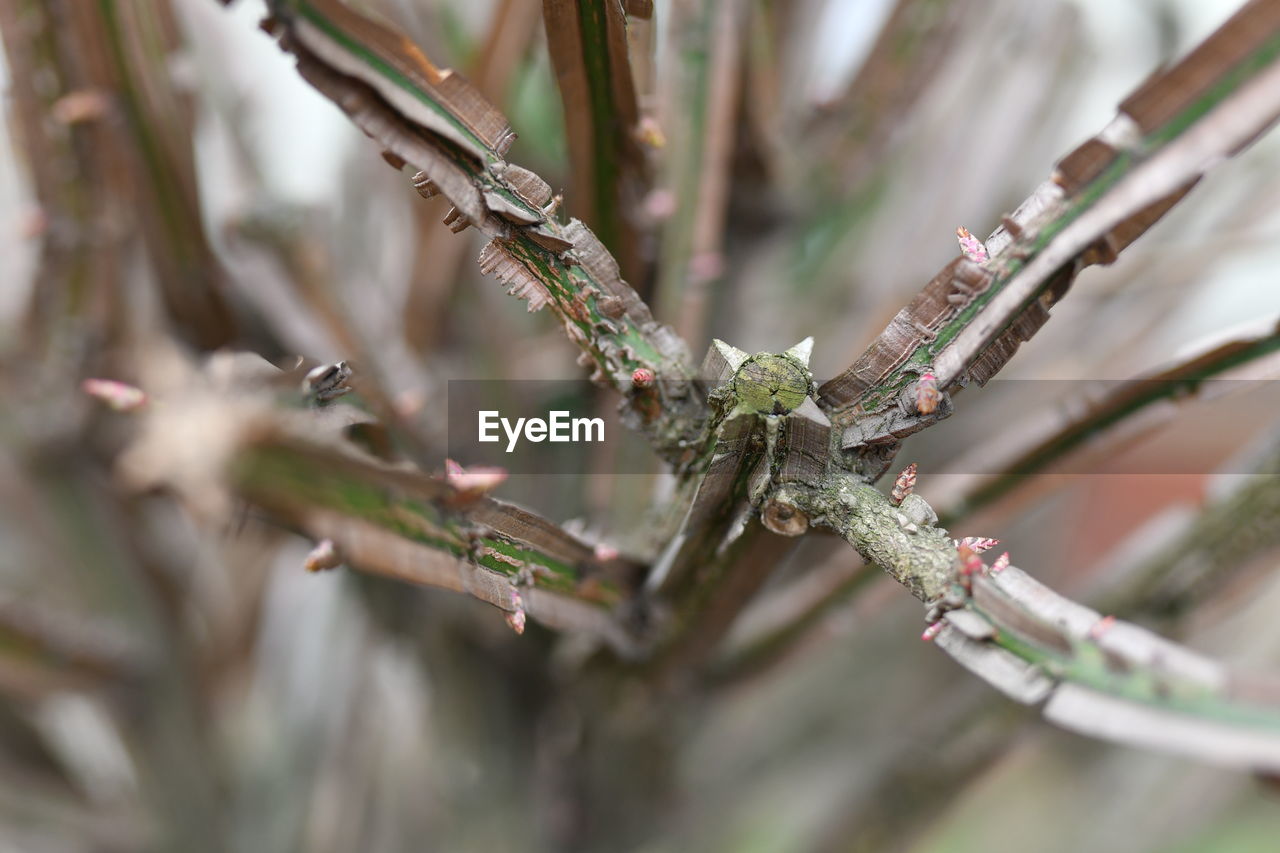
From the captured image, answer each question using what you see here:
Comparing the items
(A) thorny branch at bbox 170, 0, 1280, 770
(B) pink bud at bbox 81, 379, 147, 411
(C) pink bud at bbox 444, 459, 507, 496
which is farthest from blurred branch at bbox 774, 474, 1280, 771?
(B) pink bud at bbox 81, 379, 147, 411

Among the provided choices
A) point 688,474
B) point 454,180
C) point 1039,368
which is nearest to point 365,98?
point 454,180

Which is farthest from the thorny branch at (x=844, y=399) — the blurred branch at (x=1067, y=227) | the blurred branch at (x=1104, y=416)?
the blurred branch at (x=1104, y=416)

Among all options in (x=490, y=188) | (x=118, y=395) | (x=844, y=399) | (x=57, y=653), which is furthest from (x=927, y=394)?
(x=57, y=653)

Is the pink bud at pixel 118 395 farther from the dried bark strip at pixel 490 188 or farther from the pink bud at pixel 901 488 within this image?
the pink bud at pixel 901 488

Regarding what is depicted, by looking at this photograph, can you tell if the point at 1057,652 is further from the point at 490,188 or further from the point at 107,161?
the point at 107,161

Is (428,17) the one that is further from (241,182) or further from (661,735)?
(661,735)

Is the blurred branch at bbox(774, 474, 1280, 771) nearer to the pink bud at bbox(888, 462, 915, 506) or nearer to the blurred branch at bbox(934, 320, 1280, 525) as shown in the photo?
the pink bud at bbox(888, 462, 915, 506)
